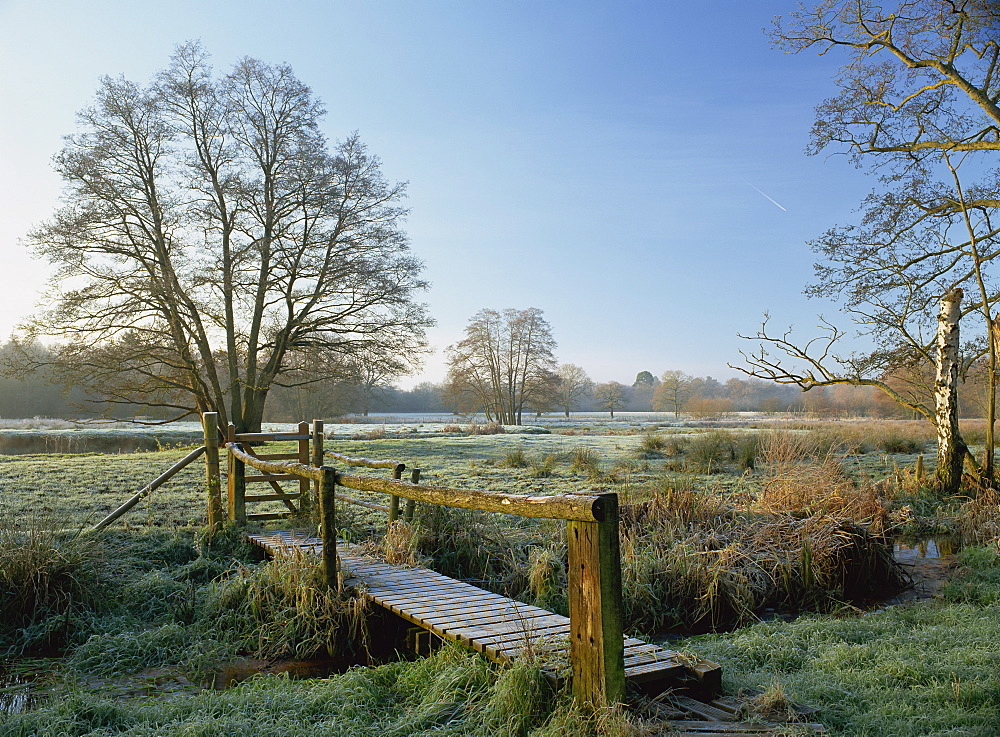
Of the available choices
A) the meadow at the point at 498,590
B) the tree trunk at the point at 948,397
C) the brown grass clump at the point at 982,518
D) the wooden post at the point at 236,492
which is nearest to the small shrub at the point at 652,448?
the tree trunk at the point at 948,397

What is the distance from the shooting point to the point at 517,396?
152 ft

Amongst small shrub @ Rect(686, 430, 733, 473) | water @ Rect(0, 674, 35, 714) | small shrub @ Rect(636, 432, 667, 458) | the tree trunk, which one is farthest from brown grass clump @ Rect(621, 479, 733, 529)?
small shrub @ Rect(636, 432, 667, 458)

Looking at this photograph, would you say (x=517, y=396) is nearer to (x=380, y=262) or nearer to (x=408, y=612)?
(x=380, y=262)

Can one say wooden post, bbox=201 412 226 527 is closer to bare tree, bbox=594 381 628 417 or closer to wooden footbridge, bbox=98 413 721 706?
wooden footbridge, bbox=98 413 721 706

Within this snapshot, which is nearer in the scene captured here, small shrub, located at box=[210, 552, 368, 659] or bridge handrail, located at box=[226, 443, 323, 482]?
small shrub, located at box=[210, 552, 368, 659]

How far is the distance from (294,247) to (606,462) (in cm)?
1251

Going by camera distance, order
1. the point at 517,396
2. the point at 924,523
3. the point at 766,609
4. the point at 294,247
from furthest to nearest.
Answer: the point at 517,396, the point at 294,247, the point at 924,523, the point at 766,609

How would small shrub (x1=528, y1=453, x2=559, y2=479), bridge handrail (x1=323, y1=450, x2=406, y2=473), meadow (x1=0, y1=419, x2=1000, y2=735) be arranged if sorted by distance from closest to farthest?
1. meadow (x1=0, y1=419, x2=1000, y2=735)
2. bridge handrail (x1=323, y1=450, x2=406, y2=473)
3. small shrub (x1=528, y1=453, x2=559, y2=479)

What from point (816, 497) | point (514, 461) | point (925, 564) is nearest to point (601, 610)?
point (816, 497)

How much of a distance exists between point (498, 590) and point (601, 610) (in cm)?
446

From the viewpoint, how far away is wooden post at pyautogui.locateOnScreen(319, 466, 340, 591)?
602 centimetres

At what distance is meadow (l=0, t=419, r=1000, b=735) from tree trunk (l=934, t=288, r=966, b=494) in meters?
1.53

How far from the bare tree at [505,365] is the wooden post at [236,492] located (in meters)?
34.6

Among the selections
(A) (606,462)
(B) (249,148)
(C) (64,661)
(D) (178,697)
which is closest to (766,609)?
(D) (178,697)
